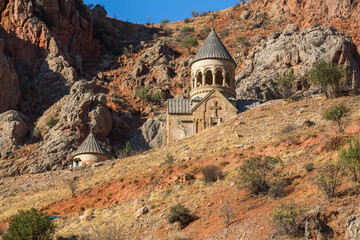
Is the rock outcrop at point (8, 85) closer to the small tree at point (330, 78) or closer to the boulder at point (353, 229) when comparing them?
the small tree at point (330, 78)

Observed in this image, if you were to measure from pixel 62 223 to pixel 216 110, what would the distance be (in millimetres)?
18386

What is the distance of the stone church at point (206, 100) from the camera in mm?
41688

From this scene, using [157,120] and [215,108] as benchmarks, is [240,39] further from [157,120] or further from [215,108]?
[215,108]

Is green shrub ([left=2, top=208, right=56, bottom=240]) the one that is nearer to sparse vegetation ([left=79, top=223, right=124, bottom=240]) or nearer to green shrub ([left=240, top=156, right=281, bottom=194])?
sparse vegetation ([left=79, top=223, right=124, bottom=240])

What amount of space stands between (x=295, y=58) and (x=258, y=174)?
136 feet

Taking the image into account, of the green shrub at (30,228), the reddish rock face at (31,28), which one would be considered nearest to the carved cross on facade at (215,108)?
the green shrub at (30,228)

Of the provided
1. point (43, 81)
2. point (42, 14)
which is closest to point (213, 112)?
point (43, 81)

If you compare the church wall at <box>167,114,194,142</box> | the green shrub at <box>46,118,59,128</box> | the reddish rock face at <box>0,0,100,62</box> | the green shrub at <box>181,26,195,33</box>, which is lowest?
the church wall at <box>167,114,194,142</box>

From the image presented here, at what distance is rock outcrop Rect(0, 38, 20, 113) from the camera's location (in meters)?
62.4

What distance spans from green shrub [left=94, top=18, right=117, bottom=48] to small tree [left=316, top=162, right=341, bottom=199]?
7249 centimetres

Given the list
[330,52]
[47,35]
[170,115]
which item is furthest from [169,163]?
[47,35]

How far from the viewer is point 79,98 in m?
59.6

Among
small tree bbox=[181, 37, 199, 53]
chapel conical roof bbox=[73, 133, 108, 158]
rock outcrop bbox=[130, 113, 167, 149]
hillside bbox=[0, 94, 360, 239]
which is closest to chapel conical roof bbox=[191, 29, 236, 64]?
hillside bbox=[0, 94, 360, 239]

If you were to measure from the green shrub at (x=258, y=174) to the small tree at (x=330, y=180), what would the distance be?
125 inches
